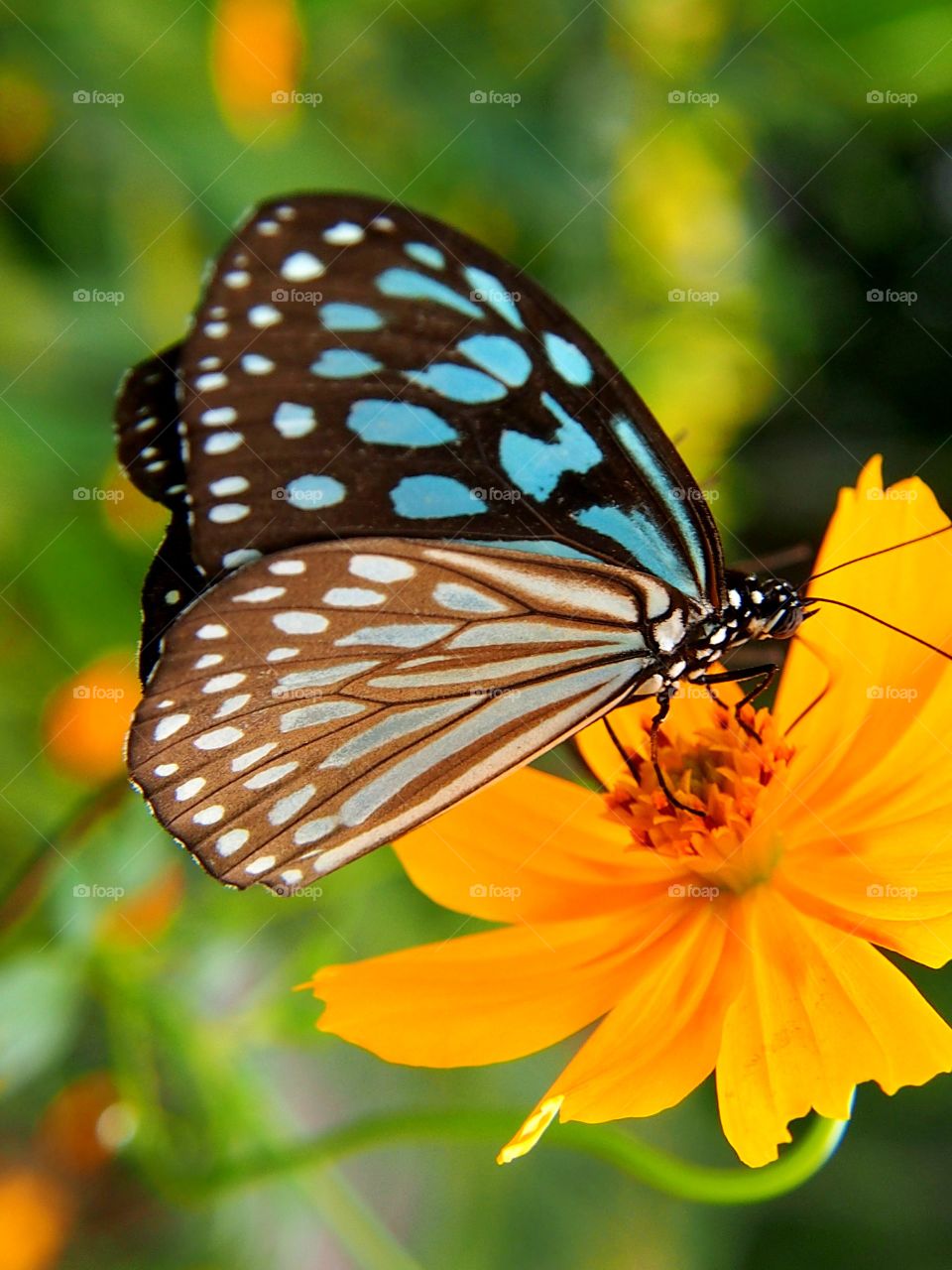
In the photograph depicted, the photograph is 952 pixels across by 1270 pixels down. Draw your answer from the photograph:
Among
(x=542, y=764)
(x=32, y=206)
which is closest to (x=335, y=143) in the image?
(x=32, y=206)

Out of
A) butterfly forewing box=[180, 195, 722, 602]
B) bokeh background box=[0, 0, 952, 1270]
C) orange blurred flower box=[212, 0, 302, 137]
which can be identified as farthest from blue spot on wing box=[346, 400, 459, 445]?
orange blurred flower box=[212, 0, 302, 137]

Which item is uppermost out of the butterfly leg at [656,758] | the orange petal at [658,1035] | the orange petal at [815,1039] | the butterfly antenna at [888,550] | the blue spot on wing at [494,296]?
the blue spot on wing at [494,296]

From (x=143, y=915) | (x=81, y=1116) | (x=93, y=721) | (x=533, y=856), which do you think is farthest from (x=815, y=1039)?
(x=81, y=1116)

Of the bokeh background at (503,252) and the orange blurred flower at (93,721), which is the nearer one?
the orange blurred flower at (93,721)

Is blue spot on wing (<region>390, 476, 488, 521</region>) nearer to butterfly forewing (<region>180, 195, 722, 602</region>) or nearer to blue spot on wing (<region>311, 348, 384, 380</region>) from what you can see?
butterfly forewing (<region>180, 195, 722, 602</region>)

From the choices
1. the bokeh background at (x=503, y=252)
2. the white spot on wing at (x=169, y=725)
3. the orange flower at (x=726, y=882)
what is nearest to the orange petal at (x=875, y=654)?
the orange flower at (x=726, y=882)

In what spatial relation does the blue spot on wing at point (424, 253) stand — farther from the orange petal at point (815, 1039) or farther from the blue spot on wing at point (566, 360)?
the orange petal at point (815, 1039)

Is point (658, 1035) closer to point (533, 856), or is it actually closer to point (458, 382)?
point (533, 856)
